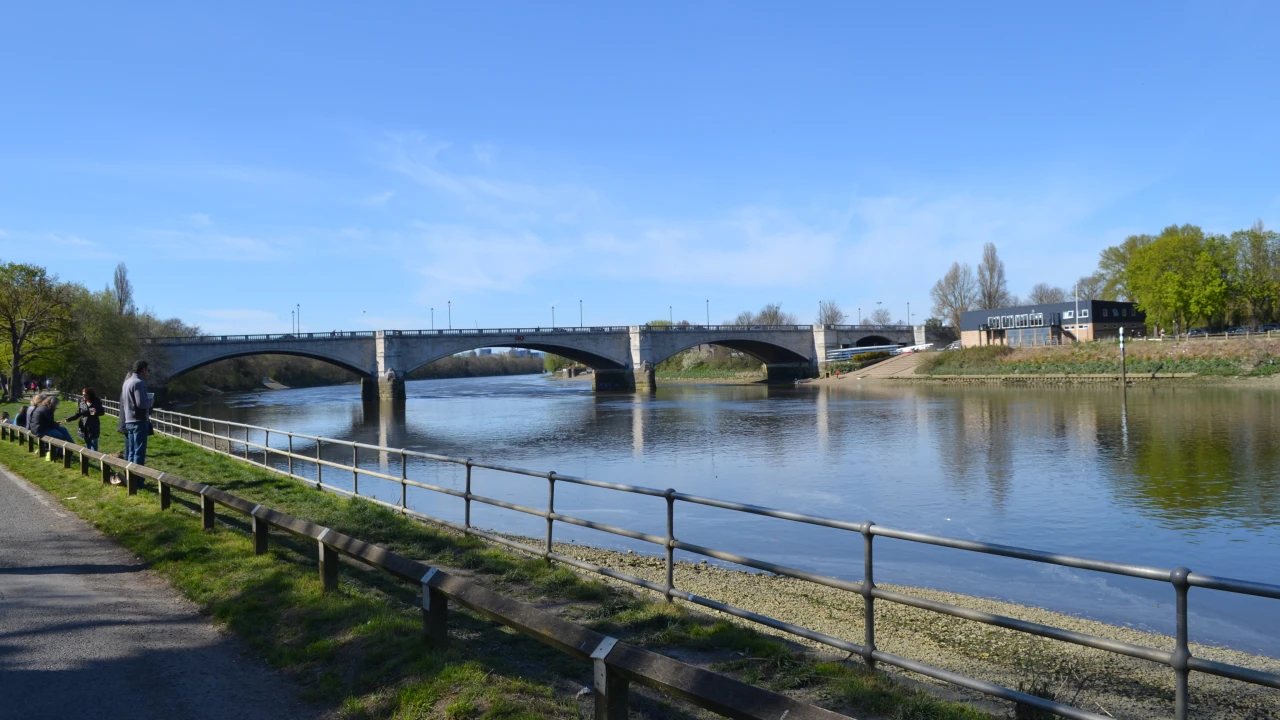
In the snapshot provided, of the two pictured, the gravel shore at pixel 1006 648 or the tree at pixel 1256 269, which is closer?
the gravel shore at pixel 1006 648

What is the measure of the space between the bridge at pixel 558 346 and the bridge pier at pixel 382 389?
81 millimetres

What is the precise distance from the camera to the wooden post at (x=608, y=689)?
154 inches

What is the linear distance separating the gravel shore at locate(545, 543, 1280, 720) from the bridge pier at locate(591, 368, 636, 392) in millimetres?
71446

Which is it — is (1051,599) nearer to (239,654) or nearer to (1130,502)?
(1130,502)

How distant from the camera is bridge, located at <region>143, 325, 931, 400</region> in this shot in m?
63.7

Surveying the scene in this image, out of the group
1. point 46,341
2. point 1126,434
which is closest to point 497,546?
point 1126,434

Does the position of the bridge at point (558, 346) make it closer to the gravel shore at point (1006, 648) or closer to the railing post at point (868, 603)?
the gravel shore at point (1006, 648)

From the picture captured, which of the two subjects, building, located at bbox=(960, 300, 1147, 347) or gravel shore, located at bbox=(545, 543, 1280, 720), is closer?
gravel shore, located at bbox=(545, 543, 1280, 720)

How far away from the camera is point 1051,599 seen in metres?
10.5

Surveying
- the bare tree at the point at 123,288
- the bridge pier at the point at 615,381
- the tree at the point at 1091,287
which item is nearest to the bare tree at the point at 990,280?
the tree at the point at 1091,287

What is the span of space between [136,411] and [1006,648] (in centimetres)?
1186

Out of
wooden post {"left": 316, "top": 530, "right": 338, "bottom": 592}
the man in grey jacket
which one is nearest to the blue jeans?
the man in grey jacket

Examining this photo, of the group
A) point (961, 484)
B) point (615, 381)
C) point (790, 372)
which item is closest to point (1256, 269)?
point (790, 372)

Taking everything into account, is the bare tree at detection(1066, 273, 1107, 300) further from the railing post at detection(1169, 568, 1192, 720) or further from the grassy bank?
the railing post at detection(1169, 568, 1192, 720)
